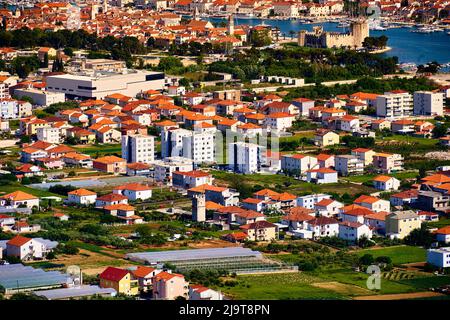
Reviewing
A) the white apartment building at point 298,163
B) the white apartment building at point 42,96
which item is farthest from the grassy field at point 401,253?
the white apartment building at point 42,96

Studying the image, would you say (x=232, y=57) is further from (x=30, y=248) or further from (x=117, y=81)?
(x=30, y=248)

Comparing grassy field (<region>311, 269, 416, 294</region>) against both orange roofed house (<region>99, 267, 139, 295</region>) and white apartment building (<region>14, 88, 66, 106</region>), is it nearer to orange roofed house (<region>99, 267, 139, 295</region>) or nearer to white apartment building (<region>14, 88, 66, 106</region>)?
orange roofed house (<region>99, 267, 139, 295</region>)

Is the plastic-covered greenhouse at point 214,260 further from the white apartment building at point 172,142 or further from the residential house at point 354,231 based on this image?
the white apartment building at point 172,142

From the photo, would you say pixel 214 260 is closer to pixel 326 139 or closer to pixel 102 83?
pixel 326 139

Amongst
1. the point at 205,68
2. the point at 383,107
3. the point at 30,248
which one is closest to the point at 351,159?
the point at 383,107

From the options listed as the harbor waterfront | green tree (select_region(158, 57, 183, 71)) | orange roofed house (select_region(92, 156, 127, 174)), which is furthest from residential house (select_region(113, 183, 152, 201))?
the harbor waterfront

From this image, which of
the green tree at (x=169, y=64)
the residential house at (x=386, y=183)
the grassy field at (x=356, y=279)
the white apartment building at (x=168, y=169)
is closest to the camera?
the grassy field at (x=356, y=279)
